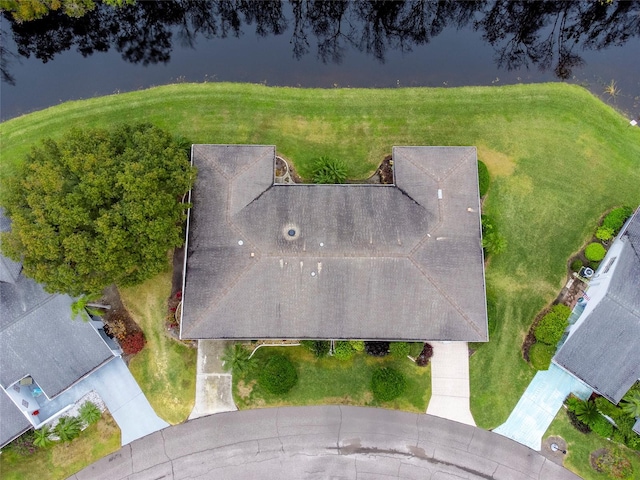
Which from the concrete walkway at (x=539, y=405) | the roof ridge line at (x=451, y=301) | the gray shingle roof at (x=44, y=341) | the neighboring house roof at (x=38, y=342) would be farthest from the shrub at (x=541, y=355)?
the neighboring house roof at (x=38, y=342)

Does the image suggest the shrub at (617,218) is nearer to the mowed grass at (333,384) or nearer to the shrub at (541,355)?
the shrub at (541,355)

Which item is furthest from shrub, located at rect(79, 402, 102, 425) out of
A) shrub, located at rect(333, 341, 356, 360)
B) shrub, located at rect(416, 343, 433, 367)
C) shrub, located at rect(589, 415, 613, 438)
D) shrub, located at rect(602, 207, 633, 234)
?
shrub, located at rect(602, 207, 633, 234)

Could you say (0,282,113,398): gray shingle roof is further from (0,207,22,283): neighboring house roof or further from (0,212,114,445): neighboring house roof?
(0,207,22,283): neighboring house roof

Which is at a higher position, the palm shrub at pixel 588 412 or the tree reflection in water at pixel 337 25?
the tree reflection in water at pixel 337 25

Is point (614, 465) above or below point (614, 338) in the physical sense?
below

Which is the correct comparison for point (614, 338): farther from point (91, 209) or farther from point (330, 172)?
point (91, 209)

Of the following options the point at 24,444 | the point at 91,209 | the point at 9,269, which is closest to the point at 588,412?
the point at 91,209
